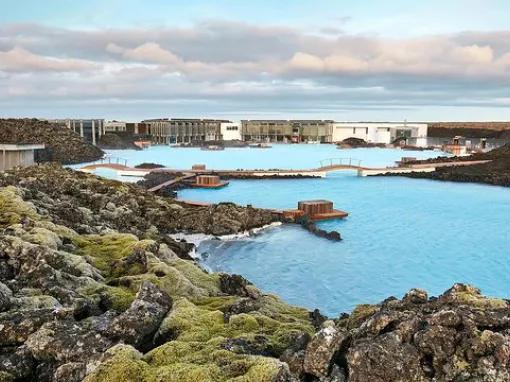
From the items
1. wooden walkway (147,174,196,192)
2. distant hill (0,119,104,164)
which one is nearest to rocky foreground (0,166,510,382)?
wooden walkway (147,174,196,192)

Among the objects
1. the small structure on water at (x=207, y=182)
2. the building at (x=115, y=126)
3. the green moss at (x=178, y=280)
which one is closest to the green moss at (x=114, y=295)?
the green moss at (x=178, y=280)

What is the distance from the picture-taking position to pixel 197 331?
6602mm

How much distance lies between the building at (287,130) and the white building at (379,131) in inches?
100

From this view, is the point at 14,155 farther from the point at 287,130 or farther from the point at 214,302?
the point at 287,130

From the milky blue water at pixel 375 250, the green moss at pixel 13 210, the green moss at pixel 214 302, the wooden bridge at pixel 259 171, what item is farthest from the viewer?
the wooden bridge at pixel 259 171

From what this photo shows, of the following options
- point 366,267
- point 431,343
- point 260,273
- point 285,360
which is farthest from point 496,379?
point 366,267

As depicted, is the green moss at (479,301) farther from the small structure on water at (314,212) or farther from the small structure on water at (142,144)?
the small structure on water at (142,144)

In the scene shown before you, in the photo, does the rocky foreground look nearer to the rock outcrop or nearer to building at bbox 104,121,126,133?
the rock outcrop

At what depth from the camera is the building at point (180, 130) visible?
318 ft

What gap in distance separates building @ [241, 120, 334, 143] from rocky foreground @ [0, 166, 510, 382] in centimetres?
9471

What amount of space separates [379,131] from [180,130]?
3804cm

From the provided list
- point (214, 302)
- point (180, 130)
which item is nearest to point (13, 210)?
point (214, 302)

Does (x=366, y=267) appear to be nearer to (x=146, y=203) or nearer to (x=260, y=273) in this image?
(x=260, y=273)

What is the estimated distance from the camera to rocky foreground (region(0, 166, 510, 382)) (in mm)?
4914
